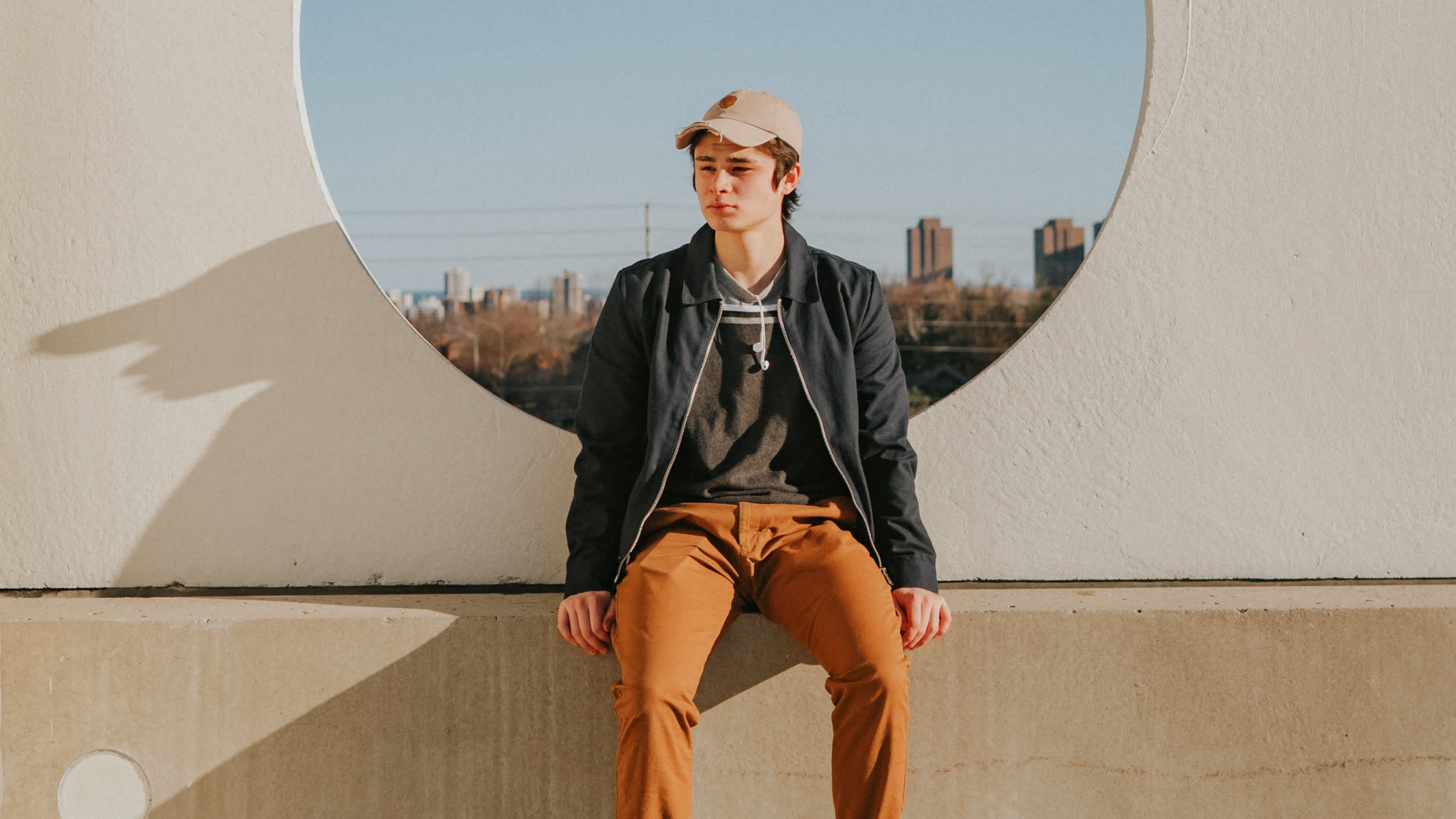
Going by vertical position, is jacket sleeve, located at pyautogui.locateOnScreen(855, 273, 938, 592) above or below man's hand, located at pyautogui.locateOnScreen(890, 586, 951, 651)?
above

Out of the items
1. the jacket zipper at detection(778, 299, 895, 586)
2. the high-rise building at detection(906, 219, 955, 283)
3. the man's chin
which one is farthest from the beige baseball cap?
the high-rise building at detection(906, 219, 955, 283)

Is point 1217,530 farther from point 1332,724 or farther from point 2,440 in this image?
point 2,440

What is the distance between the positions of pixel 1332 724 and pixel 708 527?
3.92 feet

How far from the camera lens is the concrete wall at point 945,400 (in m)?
2.07

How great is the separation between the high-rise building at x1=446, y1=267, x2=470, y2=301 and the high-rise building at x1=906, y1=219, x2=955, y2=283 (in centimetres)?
1769

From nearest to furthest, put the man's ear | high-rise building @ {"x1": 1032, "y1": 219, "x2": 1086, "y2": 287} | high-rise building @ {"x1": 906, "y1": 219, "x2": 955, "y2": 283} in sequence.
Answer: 1. the man's ear
2. high-rise building @ {"x1": 1032, "y1": 219, "x2": 1086, "y2": 287}
3. high-rise building @ {"x1": 906, "y1": 219, "x2": 955, "y2": 283}

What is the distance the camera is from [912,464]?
1893mm

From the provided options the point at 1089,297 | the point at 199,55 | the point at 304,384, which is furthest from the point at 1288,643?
the point at 199,55

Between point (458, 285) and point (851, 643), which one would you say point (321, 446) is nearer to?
point (851, 643)

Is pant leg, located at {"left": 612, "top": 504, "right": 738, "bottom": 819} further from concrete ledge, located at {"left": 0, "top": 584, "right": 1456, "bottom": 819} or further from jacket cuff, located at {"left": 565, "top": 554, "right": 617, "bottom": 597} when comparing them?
concrete ledge, located at {"left": 0, "top": 584, "right": 1456, "bottom": 819}

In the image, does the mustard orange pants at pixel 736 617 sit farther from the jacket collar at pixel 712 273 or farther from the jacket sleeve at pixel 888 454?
the jacket collar at pixel 712 273

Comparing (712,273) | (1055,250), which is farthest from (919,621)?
(1055,250)

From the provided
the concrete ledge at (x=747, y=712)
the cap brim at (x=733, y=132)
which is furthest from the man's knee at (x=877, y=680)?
the cap brim at (x=733, y=132)

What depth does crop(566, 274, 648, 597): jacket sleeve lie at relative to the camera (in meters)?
1.82
